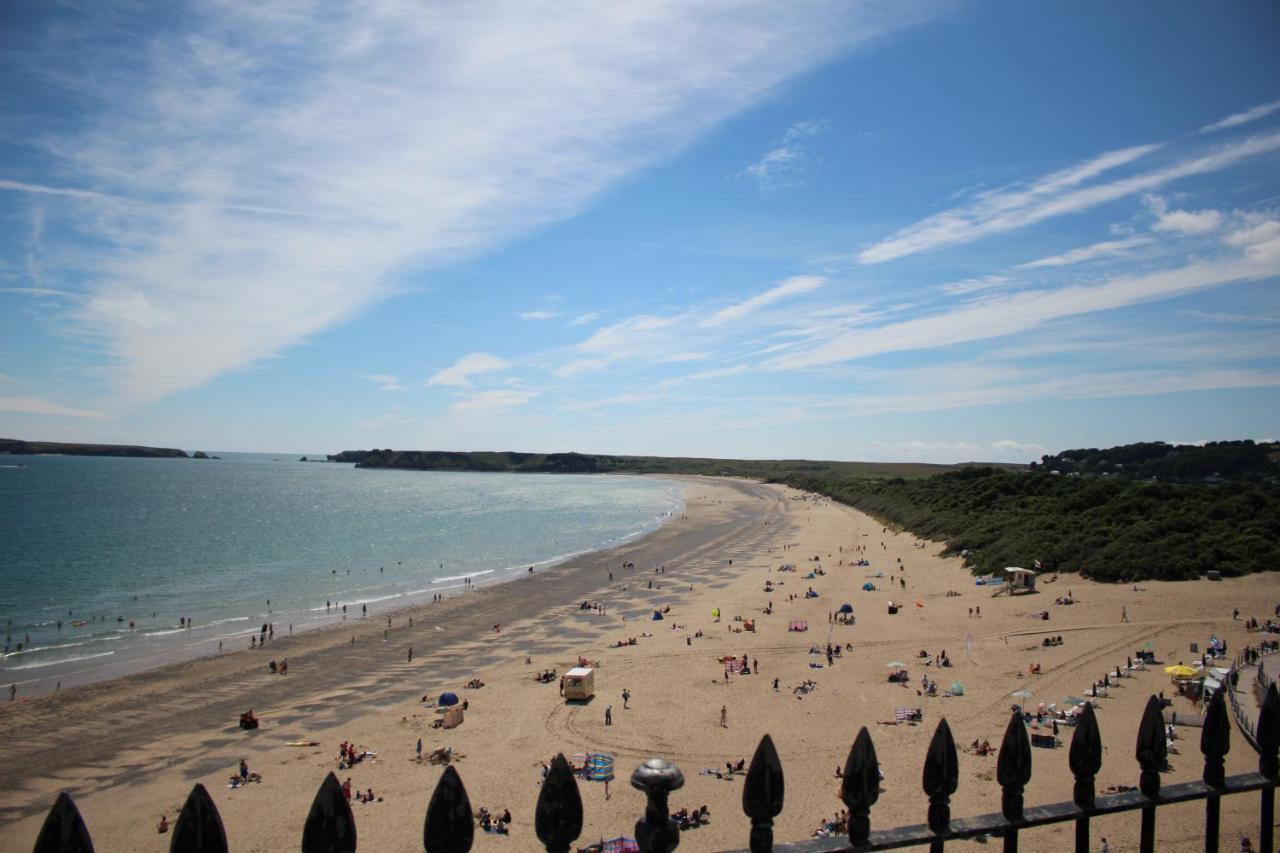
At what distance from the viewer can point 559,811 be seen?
116 inches

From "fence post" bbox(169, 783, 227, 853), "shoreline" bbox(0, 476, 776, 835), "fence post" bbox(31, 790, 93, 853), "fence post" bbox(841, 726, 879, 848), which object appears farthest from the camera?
"shoreline" bbox(0, 476, 776, 835)

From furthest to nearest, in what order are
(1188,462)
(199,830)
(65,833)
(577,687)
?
1. (1188,462)
2. (577,687)
3. (199,830)
4. (65,833)

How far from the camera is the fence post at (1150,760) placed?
367 centimetres

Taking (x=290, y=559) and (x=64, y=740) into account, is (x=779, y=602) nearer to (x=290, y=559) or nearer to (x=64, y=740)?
(x=64, y=740)

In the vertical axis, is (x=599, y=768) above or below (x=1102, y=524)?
below

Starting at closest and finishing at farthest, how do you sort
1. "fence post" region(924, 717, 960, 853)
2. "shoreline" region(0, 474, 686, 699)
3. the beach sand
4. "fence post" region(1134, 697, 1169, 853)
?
1. "fence post" region(924, 717, 960, 853)
2. "fence post" region(1134, 697, 1169, 853)
3. the beach sand
4. "shoreline" region(0, 474, 686, 699)

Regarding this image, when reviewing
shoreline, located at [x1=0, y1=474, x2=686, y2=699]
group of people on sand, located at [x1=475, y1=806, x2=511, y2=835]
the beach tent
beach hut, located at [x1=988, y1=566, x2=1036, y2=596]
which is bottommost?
shoreline, located at [x1=0, y1=474, x2=686, y2=699]

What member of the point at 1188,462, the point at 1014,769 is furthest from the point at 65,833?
the point at 1188,462

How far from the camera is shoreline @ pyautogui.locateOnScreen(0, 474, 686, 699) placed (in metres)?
33.0

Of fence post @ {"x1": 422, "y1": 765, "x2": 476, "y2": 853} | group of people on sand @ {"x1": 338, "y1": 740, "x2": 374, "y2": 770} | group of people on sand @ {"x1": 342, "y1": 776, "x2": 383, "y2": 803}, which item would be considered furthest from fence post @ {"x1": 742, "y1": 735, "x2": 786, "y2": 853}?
group of people on sand @ {"x1": 338, "y1": 740, "x2": 374, "y2": 770}

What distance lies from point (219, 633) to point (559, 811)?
45.6m

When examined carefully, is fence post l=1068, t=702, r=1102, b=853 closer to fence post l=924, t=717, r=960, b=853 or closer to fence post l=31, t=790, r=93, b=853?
fence post l=924, t=717, r=960, b=853

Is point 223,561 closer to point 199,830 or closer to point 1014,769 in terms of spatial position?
point 199,830

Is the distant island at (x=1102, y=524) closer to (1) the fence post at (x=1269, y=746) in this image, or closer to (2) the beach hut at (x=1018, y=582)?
(2) the beach hut at (x=1018, y=582)
